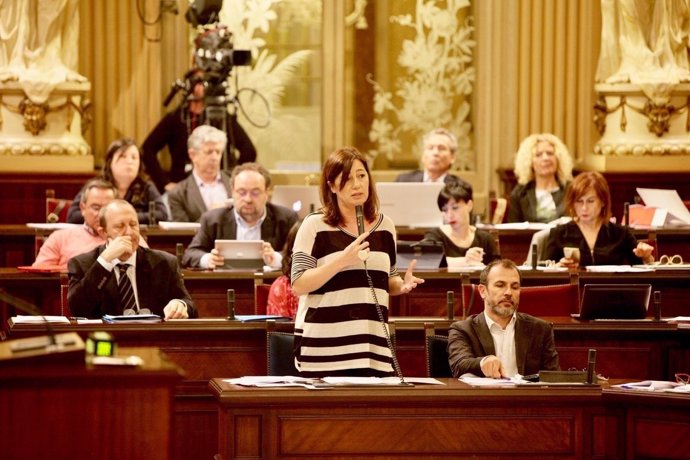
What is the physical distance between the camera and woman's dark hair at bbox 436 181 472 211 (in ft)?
24.2

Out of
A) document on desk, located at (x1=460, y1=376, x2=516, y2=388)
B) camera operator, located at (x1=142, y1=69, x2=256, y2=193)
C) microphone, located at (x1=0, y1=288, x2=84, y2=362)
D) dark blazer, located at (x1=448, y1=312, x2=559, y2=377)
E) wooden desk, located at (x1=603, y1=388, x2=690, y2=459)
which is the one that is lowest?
wooden desk, located at (x1=603, y1=388, x2=690, y2=459)

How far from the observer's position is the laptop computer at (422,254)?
7105mm

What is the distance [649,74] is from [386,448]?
658 cm

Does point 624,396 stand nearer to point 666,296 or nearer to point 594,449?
point 594,449

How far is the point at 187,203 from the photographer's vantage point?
28.9 ft

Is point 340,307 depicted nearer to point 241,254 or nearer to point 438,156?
point 241,254

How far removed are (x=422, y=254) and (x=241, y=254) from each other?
0.96 m

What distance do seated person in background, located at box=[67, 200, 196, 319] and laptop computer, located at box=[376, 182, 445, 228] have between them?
234cm

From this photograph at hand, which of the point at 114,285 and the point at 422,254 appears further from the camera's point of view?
the point at 422,254

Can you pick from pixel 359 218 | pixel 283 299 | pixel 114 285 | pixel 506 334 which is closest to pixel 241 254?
pixel 283 299

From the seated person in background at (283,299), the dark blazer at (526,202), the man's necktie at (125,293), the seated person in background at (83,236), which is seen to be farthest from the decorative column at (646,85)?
the man's necktie at (125,293)

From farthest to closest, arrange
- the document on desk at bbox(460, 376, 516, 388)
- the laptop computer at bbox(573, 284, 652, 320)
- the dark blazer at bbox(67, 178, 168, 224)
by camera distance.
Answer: the dark blazer at bbox(67, 178, 168, 224) < the laptop computer at bbox(573, 284, 652, 320) < the document on desk at bbox(460, 376, 516, 388)

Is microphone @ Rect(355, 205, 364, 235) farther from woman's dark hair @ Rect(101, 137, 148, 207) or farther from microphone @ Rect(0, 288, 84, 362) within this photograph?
woman's dark hair @ Rect(101, 137, 148, 207)

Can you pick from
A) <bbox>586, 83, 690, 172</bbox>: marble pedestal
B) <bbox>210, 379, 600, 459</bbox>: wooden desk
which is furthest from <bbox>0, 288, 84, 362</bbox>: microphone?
<bbox>586, 83, 690, 172</bbox>: marble pedestal
